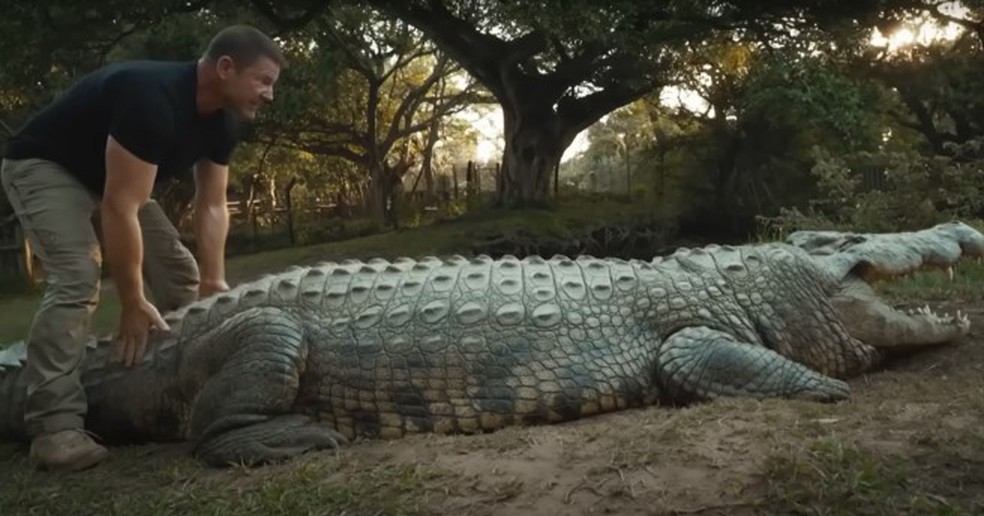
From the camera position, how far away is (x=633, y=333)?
4.09 meters

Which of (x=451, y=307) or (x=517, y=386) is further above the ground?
(x=451, y=307)

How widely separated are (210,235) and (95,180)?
638mm

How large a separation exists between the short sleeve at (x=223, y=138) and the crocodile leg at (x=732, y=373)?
2.08m

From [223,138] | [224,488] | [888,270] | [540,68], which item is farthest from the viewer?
[540,68]

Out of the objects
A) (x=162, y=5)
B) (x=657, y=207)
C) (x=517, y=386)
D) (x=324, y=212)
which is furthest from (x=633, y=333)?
(x=324, y=212)

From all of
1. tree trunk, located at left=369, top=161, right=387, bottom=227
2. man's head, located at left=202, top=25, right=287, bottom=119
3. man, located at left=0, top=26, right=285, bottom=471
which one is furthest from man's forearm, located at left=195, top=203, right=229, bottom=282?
tree trunk, located at left=369, top=161, right=387, bottom=227

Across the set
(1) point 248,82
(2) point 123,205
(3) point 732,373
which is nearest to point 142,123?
(2) point 123,205

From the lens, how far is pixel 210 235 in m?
4.33

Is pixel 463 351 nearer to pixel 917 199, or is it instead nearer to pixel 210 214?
pixel 210 214

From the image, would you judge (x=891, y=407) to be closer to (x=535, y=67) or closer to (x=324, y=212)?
(x=535, y=67)

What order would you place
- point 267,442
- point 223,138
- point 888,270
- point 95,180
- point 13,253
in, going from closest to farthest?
point 267,442 < point 95,180 < point 223,138 < point 888,270 < point 13,253

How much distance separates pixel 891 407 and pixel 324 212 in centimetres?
2516

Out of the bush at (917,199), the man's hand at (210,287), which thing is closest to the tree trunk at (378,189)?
the bush at (917,199)

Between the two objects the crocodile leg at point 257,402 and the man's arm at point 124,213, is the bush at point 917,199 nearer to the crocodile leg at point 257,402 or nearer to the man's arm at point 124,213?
the crocodile leg at point 257,402
